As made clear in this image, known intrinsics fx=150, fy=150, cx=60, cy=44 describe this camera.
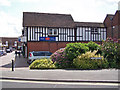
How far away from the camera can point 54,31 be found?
2325cm

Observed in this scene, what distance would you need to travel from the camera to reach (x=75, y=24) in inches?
978

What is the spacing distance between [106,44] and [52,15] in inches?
578

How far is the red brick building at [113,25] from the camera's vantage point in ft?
79.8

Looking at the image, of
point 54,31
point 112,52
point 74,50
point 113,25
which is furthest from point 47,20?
point 112,52

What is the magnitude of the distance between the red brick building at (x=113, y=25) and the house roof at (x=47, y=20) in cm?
633

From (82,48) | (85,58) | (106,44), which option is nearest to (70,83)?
(85,58)

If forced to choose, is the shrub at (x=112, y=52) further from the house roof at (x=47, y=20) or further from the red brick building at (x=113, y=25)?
the red brick building at (x=113, y=25)

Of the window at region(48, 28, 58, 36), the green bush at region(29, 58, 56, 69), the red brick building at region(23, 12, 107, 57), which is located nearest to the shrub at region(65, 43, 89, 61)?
the green bush at region(29, 58, 56, 69)

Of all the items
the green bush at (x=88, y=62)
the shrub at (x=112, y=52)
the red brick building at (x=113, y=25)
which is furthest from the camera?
the red brick building at (x=113, y=25)

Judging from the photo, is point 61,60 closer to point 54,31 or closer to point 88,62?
point 88,62

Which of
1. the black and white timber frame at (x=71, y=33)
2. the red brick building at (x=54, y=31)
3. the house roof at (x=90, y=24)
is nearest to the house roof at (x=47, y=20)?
the red brick building at (x=54, y=31)

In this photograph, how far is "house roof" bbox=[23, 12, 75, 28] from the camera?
74.7 ft

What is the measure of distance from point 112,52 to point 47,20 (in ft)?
46.4

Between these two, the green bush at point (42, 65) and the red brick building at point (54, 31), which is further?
the red brick building at point (54, 31)
